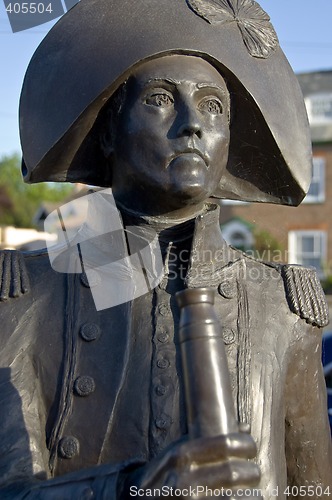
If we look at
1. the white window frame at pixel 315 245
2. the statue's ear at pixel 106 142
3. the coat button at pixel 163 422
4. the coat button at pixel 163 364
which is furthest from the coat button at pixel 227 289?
the white window frame at pixel 315 245

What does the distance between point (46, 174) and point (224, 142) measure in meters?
0.52

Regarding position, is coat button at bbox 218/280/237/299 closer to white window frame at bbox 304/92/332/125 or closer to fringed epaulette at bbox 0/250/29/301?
fringed epaulette at bbox 0/250/29/301

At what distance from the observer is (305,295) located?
2404mm

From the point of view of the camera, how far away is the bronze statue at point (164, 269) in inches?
83.1

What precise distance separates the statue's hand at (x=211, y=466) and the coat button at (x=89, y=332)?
0.65 m

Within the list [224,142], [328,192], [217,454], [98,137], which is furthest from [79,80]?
[328,192]

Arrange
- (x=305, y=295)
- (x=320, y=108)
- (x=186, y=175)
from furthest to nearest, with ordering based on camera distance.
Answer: (x=320, y=108) < (x=305, y=295) < (x=186, y=175)

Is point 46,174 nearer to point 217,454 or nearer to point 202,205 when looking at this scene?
point 202,205

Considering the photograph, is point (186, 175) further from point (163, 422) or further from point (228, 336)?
point (163, 422)

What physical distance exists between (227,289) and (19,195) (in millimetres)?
→ 40247

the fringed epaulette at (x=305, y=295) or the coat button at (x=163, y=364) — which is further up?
the fringed epaulette at (x=305, y=295)

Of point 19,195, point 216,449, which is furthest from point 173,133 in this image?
point 19,195

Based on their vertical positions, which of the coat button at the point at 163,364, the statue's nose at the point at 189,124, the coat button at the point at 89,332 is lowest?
the coat button at the point at 163,364

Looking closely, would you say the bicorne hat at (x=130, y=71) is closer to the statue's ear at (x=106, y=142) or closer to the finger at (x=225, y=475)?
the statue's ear at (x=106, y=142)
